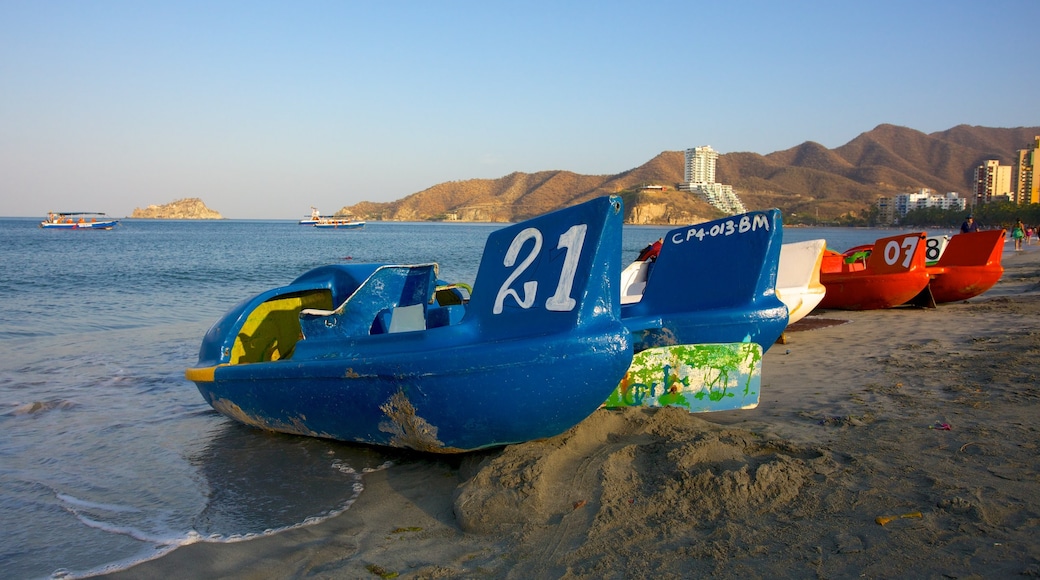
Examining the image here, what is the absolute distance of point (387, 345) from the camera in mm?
4668

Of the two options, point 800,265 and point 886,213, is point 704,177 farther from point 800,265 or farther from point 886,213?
point 800,265

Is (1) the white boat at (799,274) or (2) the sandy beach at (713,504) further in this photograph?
(1) the white boat at (799,274)

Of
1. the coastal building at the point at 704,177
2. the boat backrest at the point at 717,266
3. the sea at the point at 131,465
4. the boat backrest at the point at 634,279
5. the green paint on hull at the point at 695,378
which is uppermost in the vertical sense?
the coastal building at the point at 704,177

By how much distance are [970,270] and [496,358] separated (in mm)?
12045

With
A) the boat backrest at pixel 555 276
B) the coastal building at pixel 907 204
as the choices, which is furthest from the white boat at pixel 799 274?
the coastal building at pixel 907 204

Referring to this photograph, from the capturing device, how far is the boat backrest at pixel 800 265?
9.55 meters

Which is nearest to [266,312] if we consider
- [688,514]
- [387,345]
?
[387,345]

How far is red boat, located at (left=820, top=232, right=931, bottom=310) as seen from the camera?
12.3 meters

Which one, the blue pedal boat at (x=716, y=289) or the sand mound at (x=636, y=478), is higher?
the blue pedal boat at (x=716, y=289)

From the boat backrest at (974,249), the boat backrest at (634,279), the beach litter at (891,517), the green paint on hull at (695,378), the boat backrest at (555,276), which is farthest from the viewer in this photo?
the boat backrest at (974,249)

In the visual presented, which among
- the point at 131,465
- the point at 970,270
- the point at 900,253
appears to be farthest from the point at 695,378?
the point at 970,270

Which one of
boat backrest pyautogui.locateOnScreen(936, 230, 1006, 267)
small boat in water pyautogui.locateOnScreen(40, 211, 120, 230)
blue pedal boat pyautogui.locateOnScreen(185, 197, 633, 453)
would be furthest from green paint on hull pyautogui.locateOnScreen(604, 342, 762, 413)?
small boat in water pyautogui.locateOnScreen(40, 211, 120, 230)

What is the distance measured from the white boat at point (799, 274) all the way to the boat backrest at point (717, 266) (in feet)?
12.2

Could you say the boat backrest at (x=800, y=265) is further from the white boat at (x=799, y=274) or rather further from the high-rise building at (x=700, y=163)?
the high-rise building at (x=700, y=163)
